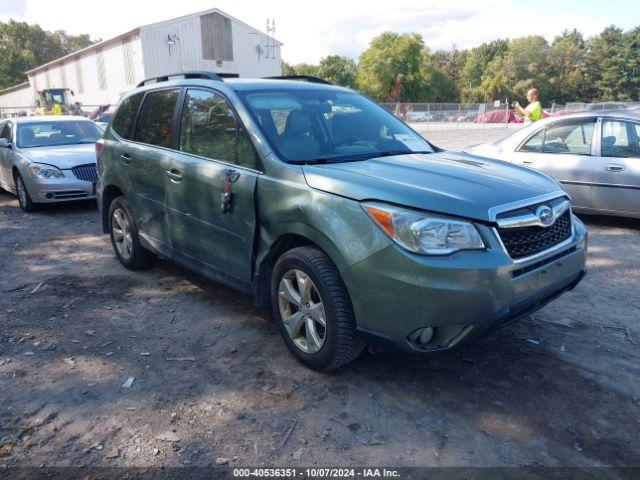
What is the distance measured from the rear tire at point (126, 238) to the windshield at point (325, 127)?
2.01 metres

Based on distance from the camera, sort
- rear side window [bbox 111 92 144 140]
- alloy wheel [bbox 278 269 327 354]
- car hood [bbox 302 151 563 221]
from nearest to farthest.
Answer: car hood [bbox 302 151 563 221] < alloy wheel [bbox 278 269 327 354] < rear side window [bbox 111 92 144 140]

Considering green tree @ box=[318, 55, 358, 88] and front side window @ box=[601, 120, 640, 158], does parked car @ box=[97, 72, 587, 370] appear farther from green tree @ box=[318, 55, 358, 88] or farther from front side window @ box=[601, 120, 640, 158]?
green tree @ box=[318, 55, 358, 88]

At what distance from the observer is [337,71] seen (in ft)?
285

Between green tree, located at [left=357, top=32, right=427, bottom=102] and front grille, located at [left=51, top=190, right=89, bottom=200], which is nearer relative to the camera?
front grille, located at [left=51, top=190, right=89, bottom=200]

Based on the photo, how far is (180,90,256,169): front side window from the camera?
370 centimetres

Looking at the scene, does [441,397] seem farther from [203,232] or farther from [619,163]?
[619,163]

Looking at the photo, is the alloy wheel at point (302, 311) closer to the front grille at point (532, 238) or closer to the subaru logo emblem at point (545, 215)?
the front grille at point (532, 238)

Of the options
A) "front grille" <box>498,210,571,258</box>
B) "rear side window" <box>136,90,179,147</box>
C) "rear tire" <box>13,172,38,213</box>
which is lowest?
"rear tire" <box>13,172,38,213</box>

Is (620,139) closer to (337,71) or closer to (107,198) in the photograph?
(107,198)

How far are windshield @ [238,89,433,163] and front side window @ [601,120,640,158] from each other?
352 centimetres

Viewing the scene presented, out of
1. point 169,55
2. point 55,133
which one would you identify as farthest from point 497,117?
point 55,133

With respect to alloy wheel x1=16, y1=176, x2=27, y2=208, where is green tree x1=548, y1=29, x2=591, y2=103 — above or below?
above

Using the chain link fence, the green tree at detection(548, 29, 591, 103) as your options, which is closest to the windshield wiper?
the chain link fence

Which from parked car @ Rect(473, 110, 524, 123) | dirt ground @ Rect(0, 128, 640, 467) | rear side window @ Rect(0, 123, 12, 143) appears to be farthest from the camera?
parked car @ Rect(473, 110, 524, 123)
